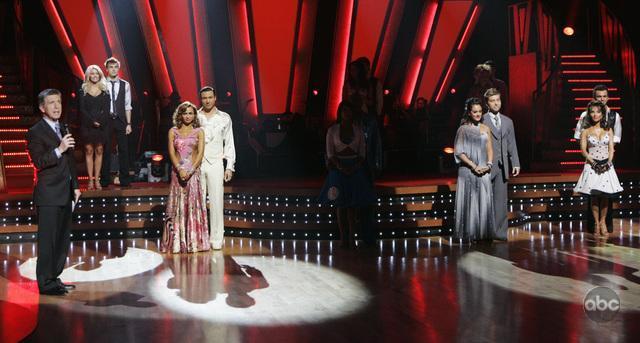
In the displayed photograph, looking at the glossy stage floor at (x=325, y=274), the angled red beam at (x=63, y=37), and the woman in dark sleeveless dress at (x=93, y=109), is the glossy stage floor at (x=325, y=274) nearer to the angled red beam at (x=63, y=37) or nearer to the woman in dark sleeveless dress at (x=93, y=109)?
the woman in dark sleeveless dress at (x=93, y=109)

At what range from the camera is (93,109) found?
→ 9211mm

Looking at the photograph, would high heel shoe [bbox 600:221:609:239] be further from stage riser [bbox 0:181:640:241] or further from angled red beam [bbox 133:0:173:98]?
angled red beam [bbox 133:0:173:98]

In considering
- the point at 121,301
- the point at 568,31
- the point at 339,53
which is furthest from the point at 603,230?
the point at 339,53

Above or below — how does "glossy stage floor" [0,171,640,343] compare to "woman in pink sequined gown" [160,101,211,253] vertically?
below

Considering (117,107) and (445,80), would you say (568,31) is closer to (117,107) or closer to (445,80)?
(445,80)

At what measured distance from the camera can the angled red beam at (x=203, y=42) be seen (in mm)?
14773

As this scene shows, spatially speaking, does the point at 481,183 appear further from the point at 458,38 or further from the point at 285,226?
the point at 458,38

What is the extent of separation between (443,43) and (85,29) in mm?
6906

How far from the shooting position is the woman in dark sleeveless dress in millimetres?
9188

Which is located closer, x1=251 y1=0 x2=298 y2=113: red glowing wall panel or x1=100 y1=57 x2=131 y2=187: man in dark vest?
x1=100 y1=57 x2=131 y2=187: man in dark vest

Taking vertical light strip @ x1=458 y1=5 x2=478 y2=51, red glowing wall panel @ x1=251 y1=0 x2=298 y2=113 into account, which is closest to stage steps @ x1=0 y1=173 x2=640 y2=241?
red glowing wall panel @ x1=251 y1=0 x2=298 y2=113

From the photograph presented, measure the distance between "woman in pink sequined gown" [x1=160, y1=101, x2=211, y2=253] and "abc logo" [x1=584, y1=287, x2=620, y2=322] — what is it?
13.0ft

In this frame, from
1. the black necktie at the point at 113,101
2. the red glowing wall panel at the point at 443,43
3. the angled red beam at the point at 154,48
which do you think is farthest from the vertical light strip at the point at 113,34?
the black necktie at the point at 113,101

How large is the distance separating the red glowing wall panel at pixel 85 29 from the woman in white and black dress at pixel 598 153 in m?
9.69
